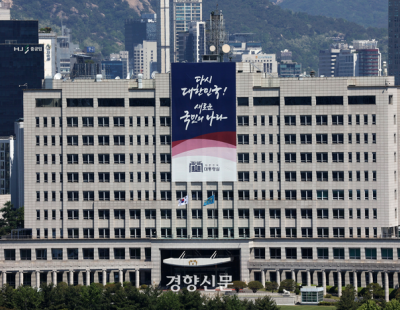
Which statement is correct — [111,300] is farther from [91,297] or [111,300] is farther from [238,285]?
[238,285]

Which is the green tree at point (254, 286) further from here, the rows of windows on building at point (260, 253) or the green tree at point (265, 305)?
the green tree at point (265, 305)

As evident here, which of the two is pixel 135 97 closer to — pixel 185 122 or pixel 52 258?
pixel 185 122

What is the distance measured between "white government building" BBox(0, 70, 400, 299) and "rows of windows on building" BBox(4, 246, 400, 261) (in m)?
0.20

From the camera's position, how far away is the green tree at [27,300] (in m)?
160

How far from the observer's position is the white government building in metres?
183

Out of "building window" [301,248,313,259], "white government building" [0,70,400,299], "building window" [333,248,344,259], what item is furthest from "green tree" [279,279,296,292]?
"building window" [333,248,344,259]

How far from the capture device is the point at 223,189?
185125mm

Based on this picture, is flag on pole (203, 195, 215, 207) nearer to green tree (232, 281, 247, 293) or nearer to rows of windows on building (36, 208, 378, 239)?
rows of windows on building (36, 208, 378, 239)

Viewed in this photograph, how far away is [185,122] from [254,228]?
80.8 feet

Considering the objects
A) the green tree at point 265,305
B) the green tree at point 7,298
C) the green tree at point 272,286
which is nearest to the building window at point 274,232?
the green tree at point 272,286

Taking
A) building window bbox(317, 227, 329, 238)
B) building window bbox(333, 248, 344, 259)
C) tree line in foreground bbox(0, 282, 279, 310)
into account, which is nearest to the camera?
tree line in foreground bbox(0, 282, 279, 310)

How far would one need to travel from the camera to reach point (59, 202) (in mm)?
189250

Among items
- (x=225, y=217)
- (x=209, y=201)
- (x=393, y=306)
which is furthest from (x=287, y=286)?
(x=393, y=306)

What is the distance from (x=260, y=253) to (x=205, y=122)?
90.6 feet
